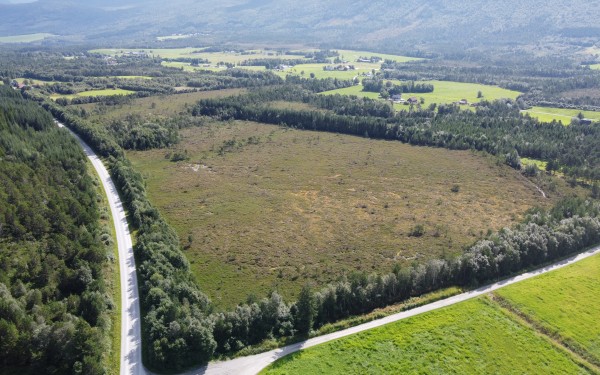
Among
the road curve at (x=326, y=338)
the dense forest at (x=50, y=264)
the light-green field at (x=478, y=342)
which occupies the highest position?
the dense forest at (x=50, y=264)

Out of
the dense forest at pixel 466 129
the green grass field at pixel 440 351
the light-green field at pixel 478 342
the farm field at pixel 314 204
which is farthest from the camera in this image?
the dense forest at pixel 466 129

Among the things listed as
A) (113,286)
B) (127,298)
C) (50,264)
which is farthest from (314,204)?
(50,264)

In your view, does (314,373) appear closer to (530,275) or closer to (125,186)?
(530,275)

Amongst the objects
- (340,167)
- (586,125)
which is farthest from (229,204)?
(586,125)

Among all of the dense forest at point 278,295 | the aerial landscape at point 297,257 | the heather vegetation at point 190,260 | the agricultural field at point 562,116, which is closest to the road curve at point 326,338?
the aerial landscape at point 297,257

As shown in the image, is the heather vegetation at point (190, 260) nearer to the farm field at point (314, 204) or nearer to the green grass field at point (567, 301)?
the farm field at point (314, 204)

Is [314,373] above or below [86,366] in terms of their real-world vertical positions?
below
